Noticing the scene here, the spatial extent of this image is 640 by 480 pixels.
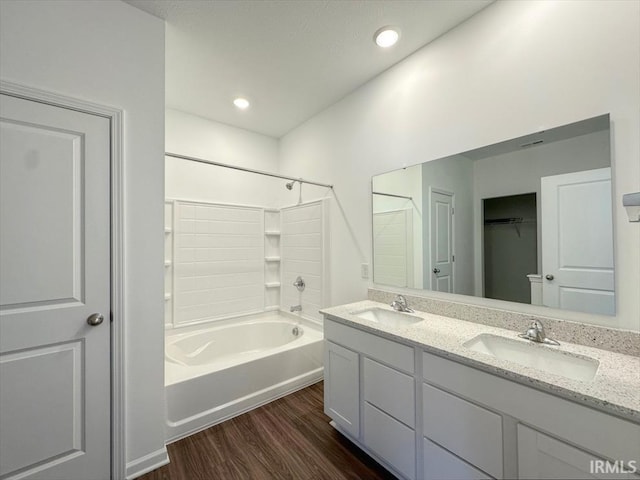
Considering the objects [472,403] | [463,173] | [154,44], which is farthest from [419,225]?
[154,44]

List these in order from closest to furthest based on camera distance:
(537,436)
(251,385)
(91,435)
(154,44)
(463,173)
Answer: (537,436) < (91,435) < (154,44) < (463,173) < (251,385)

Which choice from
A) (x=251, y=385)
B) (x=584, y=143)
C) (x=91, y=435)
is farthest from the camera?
(x=251, y=385)

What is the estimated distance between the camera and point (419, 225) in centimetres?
203

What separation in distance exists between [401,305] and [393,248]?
47cm

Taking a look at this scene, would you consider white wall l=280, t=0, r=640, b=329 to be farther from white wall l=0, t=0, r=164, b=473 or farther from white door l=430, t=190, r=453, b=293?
white wall l=0, t=0, r=164, b=473

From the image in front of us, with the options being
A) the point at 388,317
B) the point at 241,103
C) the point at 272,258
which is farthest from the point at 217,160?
the point at 388,317

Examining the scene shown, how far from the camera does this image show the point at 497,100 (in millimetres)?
1594

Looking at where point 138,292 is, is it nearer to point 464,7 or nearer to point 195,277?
point 195,277

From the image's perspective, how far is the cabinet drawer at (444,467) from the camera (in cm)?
113

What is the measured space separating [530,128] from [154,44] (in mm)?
2281

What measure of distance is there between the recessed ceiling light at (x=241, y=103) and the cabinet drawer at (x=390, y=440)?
278 cm

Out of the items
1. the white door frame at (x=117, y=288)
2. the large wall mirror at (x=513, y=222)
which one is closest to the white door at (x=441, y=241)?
the large wall mirror at (x=513, y=222)

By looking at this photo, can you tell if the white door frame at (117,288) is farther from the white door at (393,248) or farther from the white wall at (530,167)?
the white wall at (530,167)

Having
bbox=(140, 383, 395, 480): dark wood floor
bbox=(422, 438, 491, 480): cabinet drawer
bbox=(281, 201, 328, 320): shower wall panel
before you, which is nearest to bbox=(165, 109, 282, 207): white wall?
bbox=(281, 201, 328, 320): shower wall panel
